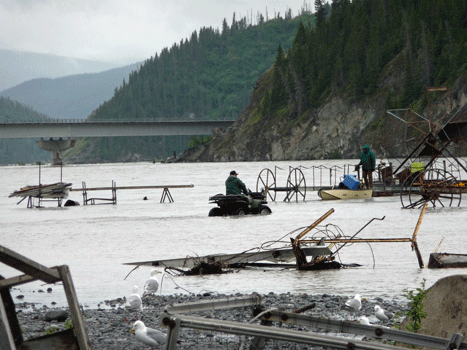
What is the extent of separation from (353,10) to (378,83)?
31169 mm

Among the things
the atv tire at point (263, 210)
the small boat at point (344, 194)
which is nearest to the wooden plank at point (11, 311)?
the atv tire at point (263, 210)

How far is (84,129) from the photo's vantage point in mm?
113875

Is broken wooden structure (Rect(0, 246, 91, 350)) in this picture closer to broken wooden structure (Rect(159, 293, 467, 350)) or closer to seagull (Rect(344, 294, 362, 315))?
broken wooden structure (Rect(159, 293, 467, 350))

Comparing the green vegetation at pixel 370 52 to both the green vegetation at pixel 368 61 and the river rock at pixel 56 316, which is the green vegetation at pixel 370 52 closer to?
the green vegetation at pixel 368 61

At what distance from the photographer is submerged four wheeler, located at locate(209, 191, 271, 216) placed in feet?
75.4

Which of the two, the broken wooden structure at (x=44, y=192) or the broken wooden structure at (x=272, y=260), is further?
the broken wooden structure at (x=44, y=192)

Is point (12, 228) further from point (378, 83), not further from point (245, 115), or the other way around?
point (245, 115)

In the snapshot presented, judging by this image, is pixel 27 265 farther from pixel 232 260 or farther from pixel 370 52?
pixel 370 52

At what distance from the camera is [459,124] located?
25141mm

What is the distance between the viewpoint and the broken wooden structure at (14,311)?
394 centimetres

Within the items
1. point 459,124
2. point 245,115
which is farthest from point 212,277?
point 245,115

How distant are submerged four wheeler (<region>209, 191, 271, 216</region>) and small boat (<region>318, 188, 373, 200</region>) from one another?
23.2ft

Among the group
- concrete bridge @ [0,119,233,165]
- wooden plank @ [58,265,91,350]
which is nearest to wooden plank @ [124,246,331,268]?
wooden plank @ [58,265,91,350]

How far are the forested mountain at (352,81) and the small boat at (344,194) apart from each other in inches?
1738
